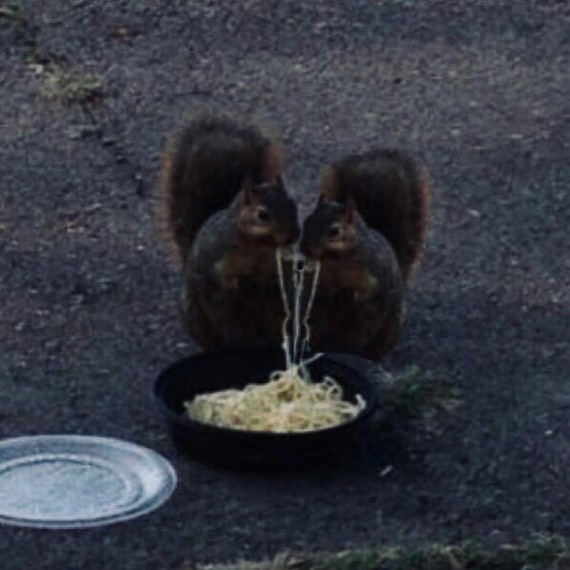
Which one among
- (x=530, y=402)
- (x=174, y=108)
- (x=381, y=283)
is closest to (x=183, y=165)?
(x=381, y=283)

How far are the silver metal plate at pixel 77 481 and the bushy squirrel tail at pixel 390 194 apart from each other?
768mm

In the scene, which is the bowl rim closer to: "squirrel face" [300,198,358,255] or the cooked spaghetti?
the cooked spaghetti

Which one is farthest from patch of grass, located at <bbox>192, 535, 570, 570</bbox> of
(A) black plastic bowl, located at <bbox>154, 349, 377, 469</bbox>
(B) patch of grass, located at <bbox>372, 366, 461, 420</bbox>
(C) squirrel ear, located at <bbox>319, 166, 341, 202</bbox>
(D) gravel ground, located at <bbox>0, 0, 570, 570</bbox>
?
(C) squirrel ear, located at <bbox>319, 166, 341, 202</bbox>

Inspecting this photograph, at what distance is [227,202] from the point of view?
16.6 ft

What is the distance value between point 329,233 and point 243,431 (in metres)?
0.48

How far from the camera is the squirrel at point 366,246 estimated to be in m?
4.68

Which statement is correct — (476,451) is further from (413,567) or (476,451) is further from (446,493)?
(413,567)

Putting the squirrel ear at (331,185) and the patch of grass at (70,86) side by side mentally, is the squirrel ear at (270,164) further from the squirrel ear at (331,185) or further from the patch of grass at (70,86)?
the patch of grass at (70,86)

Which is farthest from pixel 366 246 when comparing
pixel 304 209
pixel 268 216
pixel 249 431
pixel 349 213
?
pixel 304 209

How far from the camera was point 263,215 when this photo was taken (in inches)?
184

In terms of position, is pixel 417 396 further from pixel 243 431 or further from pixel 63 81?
pixel 63 81

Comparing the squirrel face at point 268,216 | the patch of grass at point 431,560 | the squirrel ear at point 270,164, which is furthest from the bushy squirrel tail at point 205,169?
the patch of grass at point 431,560

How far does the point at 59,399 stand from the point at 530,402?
962 mm

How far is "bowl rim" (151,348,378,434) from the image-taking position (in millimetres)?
4395
